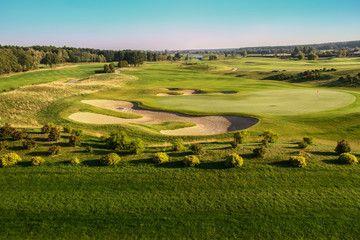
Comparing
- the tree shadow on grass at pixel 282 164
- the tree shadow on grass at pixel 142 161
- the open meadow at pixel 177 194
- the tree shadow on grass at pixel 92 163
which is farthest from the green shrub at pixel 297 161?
the tree shadow on grass at pixel 92 163

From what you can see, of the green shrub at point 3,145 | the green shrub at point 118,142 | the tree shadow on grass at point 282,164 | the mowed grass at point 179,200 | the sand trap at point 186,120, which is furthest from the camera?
the sand trap at point 186,120

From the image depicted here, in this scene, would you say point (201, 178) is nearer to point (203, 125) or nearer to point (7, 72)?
point (203, 125)

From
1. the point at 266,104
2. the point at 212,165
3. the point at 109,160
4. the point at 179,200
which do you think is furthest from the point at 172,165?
the point at 266,104

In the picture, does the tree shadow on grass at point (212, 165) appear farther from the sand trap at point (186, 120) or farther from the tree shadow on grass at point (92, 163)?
the sand trap at point (186, 120)

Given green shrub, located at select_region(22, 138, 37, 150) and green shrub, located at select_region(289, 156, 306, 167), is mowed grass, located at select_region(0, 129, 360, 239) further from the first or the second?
green shrub, located at select_region(22, 138, 37, 150)

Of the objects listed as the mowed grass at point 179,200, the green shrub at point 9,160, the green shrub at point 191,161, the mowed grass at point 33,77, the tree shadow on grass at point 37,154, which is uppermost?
the mowed grass at point 33,77

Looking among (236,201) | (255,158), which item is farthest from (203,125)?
(236,201)
